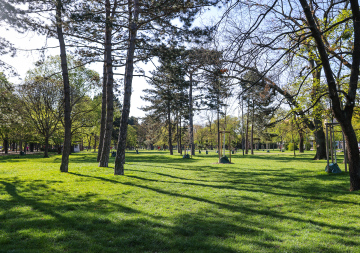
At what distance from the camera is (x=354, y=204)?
21.5 ft

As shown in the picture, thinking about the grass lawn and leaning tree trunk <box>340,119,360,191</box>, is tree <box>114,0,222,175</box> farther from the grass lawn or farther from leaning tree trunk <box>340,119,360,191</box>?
leaning tree trunk <box>340,119,360,191</box>

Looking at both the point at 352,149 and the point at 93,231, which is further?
the point at 352,149

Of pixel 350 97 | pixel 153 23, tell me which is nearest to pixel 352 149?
pixel 350 97

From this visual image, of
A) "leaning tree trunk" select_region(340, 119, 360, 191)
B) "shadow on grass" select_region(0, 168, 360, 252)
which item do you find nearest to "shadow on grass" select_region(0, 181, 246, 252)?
"shadow on grass" select_region(0, 168, 360, 252)

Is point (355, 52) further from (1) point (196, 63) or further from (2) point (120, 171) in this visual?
(2) point (120, 171)

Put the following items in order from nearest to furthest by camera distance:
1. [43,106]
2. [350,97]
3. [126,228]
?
1. [126,228]
2. [350,97]
3. [43,106]

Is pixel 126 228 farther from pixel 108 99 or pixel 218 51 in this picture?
pixel 108 99

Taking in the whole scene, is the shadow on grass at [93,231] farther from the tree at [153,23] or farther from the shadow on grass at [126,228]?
the tree at [153,23]

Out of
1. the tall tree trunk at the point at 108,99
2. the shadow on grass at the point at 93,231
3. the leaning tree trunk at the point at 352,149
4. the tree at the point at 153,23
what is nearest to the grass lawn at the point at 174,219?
the shadow on grass at the point at 93,231

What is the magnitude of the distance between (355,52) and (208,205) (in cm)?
625

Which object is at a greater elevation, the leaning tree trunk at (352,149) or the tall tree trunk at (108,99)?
the tall tree trunk at (108,99)

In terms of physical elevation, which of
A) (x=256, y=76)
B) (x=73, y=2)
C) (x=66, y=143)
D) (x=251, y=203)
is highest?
(x=73, y=2)

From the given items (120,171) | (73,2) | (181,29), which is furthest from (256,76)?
(73,2)

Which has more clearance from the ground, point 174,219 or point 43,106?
point 43,106
